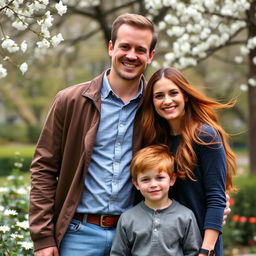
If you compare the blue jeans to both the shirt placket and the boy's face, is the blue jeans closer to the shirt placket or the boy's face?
the shirt placket

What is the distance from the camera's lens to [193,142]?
291cm

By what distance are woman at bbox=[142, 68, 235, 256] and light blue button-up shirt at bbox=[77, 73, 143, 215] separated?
0.13m

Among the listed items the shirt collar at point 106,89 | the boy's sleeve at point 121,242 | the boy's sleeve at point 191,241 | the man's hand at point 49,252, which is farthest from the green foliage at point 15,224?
the boy's sleeve at point 191,241

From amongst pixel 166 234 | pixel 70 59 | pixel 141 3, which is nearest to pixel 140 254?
pixel 166 234

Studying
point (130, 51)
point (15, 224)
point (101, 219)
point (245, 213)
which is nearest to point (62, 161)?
point (101, 219)

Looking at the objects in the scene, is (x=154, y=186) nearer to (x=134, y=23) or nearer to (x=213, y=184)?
(x=213, y=184)

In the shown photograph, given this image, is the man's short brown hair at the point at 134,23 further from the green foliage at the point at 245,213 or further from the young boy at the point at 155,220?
the green foliage at the point at 245,213

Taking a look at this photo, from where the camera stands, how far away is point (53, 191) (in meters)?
3.05

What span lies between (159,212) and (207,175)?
1.03 feet

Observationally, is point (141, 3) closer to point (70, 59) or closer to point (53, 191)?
point (53, 191)

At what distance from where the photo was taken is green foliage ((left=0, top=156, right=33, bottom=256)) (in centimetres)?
367

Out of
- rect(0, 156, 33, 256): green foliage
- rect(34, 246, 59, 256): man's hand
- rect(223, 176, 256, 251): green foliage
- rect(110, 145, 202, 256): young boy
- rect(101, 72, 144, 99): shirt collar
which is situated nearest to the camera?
rect(110, 145, 202, 256): young boy

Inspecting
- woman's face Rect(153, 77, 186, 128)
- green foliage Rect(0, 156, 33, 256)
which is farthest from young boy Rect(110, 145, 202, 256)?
green foliage Rect(0, 156, 33, 256)

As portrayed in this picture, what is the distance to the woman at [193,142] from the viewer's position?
2.86 meters
